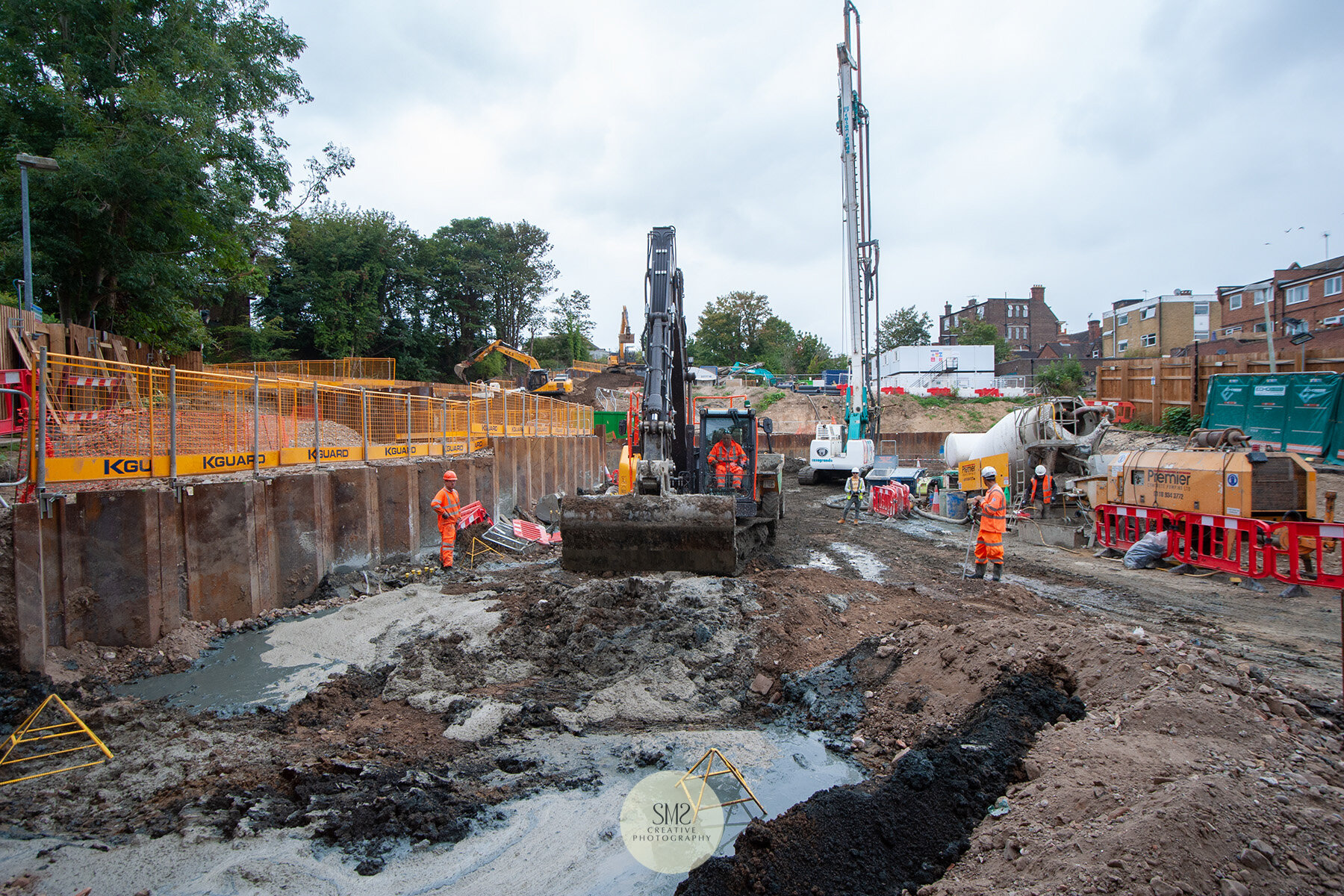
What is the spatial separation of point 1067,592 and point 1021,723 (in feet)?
20.5

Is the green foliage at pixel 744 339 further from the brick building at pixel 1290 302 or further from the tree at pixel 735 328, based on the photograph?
the brick building at pixel 1290 302

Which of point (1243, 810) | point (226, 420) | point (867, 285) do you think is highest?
point (867, 285)

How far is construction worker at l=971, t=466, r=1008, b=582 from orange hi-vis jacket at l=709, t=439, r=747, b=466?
13.0ft

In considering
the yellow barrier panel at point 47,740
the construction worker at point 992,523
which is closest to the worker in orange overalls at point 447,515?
the yellow barrier panel at point 47,740

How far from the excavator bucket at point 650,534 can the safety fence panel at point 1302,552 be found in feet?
21.9

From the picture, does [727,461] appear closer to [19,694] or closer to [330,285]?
[19,694]

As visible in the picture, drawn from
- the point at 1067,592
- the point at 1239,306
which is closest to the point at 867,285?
the point at 1067,592

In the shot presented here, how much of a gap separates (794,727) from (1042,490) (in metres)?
12.3

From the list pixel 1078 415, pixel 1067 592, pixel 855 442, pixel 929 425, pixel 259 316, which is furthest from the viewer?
pixel 929 425

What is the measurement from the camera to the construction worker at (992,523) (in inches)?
345

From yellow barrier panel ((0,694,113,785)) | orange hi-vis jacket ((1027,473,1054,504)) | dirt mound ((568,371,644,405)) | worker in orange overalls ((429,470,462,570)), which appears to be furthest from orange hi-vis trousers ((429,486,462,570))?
dirt mound ((568,371,644,405))

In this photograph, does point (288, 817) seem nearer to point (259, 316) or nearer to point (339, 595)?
point (339, 595)

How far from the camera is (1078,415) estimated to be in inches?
613

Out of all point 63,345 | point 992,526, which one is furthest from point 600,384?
point 992,526
